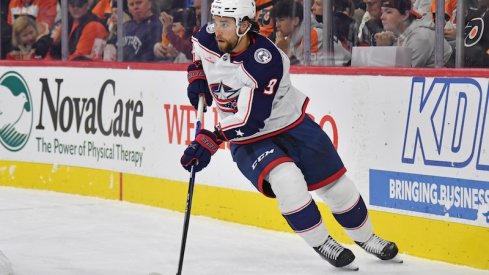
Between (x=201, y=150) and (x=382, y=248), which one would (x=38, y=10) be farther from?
(x=382, y=248)

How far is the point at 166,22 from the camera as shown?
21.0ft

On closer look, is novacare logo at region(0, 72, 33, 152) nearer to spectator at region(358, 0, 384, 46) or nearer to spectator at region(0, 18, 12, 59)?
spectator at region(0, 18, 12, 59)

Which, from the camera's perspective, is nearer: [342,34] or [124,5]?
[342,34]

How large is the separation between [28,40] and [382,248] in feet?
13.0

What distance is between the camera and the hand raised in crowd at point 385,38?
4.95 m

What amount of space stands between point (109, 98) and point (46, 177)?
879mm

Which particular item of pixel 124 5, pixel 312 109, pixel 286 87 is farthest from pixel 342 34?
pixel 124 5

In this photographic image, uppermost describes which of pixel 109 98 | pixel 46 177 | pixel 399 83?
pixel 399 83

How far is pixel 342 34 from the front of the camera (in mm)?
5242

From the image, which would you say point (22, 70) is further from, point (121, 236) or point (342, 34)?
point (342, 34)

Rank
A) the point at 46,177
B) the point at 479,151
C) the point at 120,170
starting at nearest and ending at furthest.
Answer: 1. the point at 479,151
2. the point at 120,170
3. the point at 46,177

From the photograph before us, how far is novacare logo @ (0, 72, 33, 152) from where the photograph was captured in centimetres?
725

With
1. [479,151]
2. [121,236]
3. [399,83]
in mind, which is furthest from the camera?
[121,236]

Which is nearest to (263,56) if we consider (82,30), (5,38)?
(82,30)
